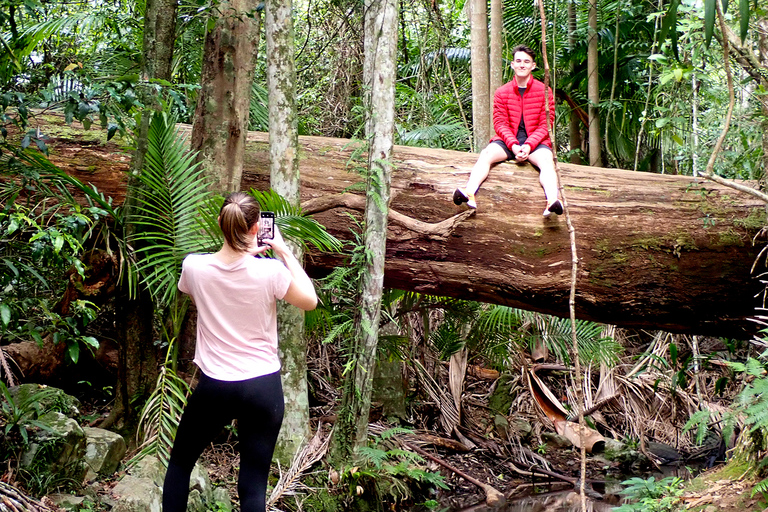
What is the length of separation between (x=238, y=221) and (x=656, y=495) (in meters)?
3.36

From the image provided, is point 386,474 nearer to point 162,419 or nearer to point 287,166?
point 162,419

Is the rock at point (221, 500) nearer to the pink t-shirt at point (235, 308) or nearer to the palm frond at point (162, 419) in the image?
the palm frond at point (162, 419)

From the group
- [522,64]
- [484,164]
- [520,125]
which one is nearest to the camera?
[522,64]

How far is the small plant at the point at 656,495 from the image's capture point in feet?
13.4

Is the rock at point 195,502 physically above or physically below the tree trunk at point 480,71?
below

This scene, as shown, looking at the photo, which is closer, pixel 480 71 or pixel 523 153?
pixel 523 153

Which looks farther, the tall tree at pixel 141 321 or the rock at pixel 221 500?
the tall tree at pixel 141 321

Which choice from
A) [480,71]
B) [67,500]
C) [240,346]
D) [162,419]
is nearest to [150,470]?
[162,419]

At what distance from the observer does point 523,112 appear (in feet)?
17.8

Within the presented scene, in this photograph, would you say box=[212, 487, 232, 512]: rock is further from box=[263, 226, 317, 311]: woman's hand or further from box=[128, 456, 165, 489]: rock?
box=[263, 226, 317, 311]: woman's hand

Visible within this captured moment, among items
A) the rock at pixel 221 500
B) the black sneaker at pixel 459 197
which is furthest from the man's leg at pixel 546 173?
the rock at pixel 221 500

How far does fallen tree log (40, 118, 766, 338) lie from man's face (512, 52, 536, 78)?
738mm

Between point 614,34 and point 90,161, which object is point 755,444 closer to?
point 90,161

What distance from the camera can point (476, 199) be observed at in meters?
5.33
